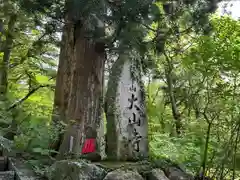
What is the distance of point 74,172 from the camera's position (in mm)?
2586

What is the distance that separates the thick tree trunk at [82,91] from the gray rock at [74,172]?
0.51m

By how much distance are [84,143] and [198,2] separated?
6.59ft

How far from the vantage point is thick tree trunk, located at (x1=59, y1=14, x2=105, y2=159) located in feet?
10.7

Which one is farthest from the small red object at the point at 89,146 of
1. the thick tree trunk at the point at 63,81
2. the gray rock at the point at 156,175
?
the gray rock at the point at 156,175

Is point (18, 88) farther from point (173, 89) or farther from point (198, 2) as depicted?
point (198, 2)

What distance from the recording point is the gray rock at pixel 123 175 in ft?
8.86

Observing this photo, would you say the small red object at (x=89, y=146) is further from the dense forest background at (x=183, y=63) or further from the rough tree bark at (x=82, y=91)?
the dense forest background at (x=183, y=63)

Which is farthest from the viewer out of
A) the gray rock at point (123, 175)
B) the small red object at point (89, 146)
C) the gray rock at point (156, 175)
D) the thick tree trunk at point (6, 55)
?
the thick tree trunk at point (6, 55)

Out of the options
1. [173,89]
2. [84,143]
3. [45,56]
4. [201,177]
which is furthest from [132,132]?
[45,56]

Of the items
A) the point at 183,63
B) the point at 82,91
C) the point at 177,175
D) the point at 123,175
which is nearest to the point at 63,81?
the point at 82,91

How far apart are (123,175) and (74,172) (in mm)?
486

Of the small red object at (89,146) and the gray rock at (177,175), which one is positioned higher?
the small red object at (89,146)

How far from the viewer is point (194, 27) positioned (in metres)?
3.04

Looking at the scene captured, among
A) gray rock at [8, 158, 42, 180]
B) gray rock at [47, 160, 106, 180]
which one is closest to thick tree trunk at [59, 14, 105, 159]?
gray rock at [8, 158, 42, 180]
